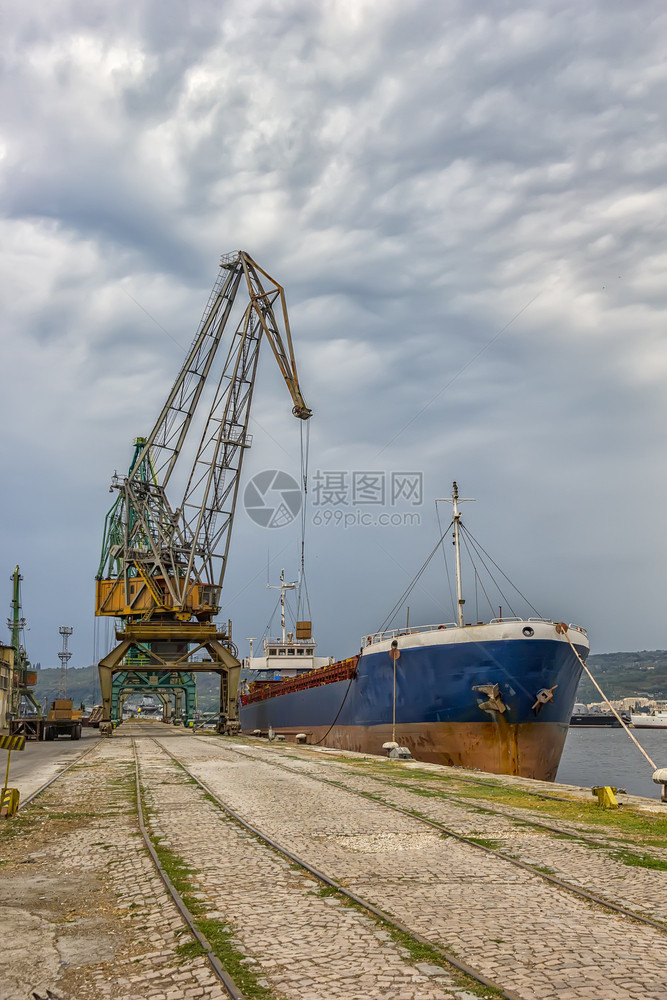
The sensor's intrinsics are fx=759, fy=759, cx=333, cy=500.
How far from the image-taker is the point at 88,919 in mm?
8062

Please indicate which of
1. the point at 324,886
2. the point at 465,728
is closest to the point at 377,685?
the point at 465,728

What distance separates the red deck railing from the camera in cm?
3756

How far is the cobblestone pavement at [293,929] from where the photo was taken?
5973 mm

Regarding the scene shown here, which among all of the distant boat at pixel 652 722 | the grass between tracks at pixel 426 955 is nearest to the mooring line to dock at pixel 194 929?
the grass between tracks at pixel 426 955

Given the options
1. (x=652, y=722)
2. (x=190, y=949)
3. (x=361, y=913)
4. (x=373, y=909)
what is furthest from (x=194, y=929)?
(x=652, y=722)

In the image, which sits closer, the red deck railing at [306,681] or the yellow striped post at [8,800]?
the yellow striped post at [8,800]

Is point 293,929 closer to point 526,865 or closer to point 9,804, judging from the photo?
point 526,865

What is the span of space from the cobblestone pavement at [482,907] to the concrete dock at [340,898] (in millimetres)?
29

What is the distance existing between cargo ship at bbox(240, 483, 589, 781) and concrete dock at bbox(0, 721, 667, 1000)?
959 centimetres

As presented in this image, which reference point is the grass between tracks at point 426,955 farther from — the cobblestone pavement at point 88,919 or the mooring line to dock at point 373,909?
the cobblestone pavement at point 88,919

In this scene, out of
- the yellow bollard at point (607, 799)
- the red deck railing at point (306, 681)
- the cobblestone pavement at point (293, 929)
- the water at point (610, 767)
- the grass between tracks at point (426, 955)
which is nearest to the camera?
the grass between tracks at point (426, 955)

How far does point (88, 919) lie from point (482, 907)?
4.21m

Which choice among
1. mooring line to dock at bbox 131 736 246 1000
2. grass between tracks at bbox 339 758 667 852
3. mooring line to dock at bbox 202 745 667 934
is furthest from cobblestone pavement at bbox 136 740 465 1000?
grass between tracks at bbox 339 758 667 852

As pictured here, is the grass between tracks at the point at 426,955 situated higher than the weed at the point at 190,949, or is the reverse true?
the weed at the point at 190,949
